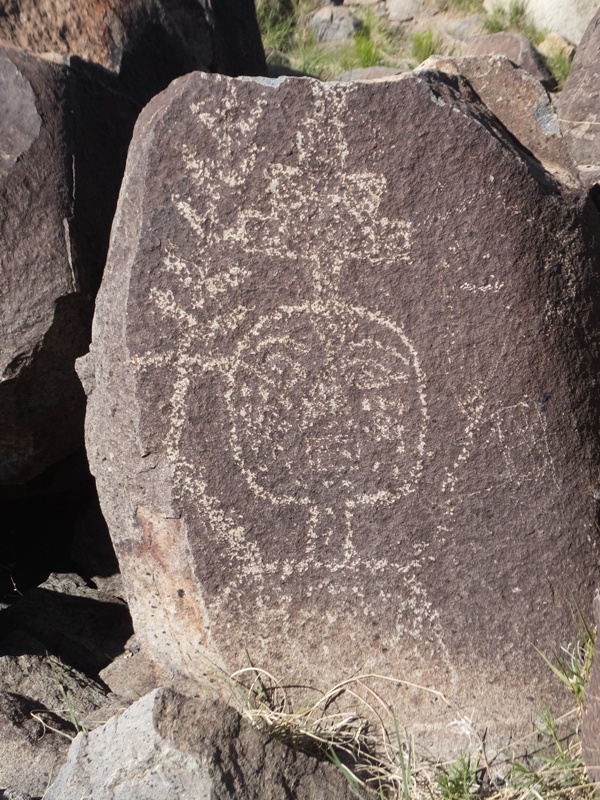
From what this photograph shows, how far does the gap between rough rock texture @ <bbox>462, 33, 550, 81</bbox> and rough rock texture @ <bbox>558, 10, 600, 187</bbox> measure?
0.89 m

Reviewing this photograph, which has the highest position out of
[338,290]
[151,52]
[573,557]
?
[151,52]

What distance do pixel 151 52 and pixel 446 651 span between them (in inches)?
64.4

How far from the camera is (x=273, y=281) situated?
161cm

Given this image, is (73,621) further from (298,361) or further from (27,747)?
(298,361)

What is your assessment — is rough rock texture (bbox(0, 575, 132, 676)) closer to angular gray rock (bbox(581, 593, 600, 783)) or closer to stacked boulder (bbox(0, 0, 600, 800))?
stacked boulder (bbox(0, 0, 600, 800))

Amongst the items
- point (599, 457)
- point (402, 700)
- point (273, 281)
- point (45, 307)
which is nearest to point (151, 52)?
point (45, 307)

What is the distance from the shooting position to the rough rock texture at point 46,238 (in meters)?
1.92

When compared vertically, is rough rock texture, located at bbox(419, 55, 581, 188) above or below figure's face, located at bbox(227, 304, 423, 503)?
above

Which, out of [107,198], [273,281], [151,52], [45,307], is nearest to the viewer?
[273,281]

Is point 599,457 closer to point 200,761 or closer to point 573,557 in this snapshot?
point 573,557

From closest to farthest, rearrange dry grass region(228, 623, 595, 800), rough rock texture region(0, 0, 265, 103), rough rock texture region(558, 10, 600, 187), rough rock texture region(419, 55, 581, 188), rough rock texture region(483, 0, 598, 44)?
dry grass region(228, 623, 595, 800)
rough rock texture region(419, 55, 581, 188)
rough rock texture region(0, 0, 265, 103)
rough rock texture region(558, 10, 600, 187)
rough rock texture region(483, 0, 598, 44)

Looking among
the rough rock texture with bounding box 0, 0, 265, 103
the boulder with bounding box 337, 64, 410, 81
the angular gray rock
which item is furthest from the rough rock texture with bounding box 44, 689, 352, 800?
the boulder with bounding box 337, 64, 410, 81

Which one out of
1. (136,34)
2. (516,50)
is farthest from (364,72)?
(136,34)

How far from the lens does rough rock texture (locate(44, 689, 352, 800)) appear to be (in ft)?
4.48
